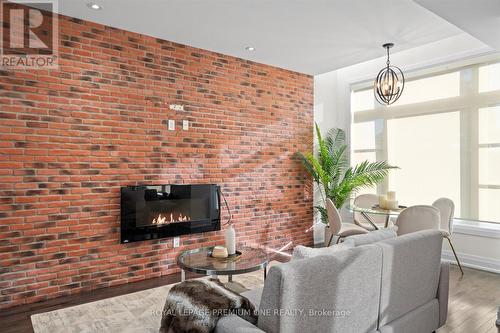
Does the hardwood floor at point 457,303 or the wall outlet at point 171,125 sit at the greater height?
the wall outlet at point 171,125

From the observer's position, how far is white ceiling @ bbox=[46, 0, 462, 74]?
320 centimetres

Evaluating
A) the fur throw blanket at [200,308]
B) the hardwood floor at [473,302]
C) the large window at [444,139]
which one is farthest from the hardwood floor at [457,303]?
the fur throw blanket at [200,308]

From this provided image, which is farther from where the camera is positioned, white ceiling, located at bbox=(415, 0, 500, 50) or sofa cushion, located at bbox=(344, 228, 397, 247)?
white ceiling, located at bbox=(415, 0, 500, 50)

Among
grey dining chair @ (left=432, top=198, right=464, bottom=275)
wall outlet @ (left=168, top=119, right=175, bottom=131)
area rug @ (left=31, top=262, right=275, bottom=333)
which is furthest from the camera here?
grey dining chair @ (left=432, top=198, right=464, bottom=275)

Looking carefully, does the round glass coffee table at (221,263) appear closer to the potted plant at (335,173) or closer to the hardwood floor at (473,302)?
the hardwood floor at (473,302)

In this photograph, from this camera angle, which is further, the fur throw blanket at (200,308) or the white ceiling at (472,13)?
the white ceiling at (472,13)

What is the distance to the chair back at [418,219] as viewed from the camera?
378 centimetres

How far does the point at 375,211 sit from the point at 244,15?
2533mm

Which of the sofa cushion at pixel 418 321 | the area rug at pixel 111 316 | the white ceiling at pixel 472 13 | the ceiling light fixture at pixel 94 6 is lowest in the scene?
the area rug at pixel 111 316

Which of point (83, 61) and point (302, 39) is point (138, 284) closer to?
point (83, 61)

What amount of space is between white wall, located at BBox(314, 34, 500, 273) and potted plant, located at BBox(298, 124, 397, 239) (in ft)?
1.61

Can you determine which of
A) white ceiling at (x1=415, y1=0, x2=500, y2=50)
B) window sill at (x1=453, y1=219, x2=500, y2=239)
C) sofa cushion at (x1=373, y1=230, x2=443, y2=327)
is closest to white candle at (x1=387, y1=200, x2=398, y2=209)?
window sill at (x1=453, y1=219, x2=500, y2=239)

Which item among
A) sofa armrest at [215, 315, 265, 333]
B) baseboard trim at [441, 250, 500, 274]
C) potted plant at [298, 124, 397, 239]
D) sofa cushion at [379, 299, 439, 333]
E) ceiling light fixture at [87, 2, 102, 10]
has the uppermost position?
ceiling light fixture at [87, 2, 102, 10]

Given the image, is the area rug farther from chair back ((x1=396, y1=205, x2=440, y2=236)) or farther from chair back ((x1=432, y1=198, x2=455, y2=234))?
chair back ((x1=432, y1=198, x2=455, y2=234))
